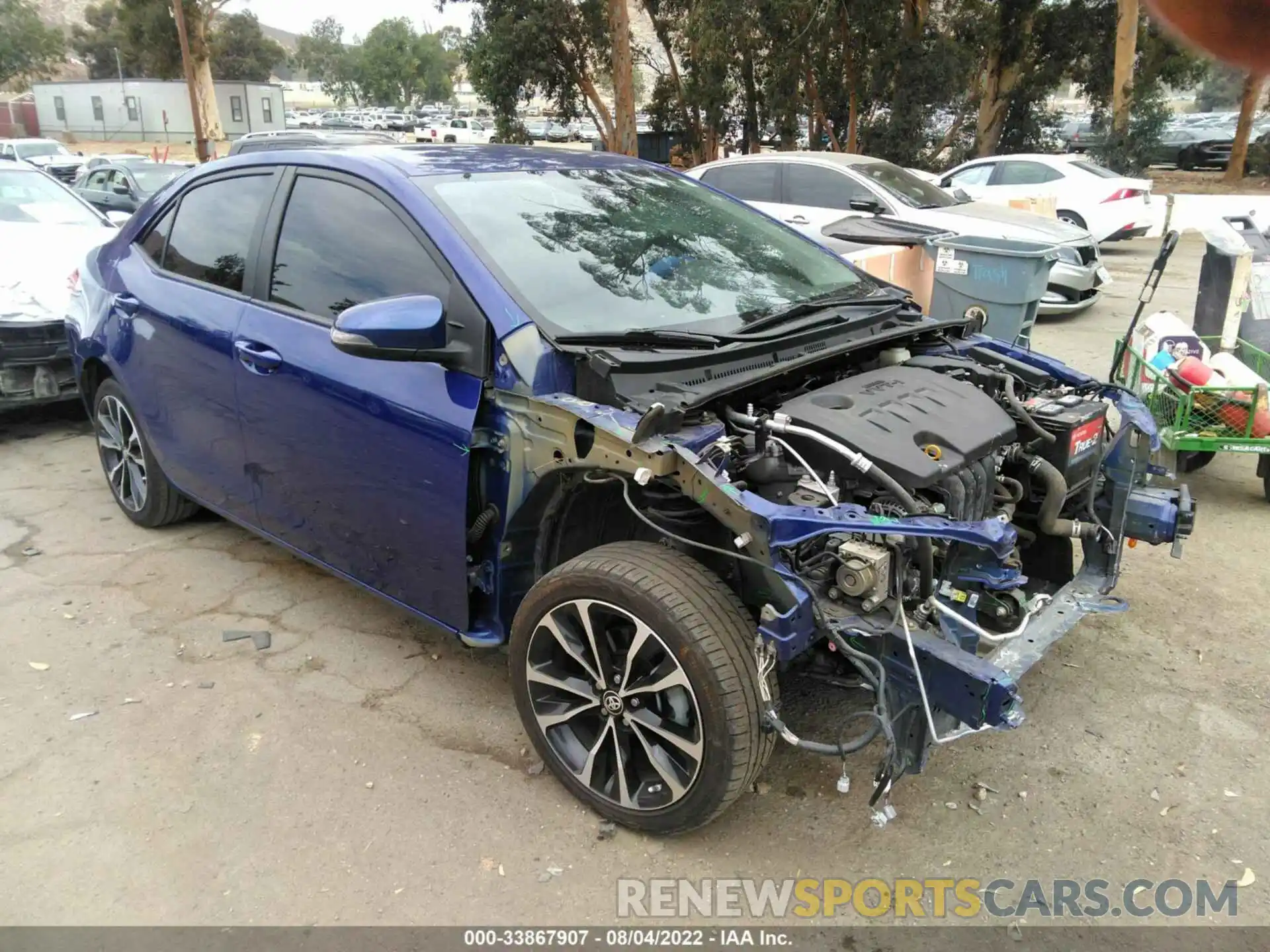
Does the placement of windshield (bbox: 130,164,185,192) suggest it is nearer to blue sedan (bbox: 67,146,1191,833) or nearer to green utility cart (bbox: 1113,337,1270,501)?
blue sedan (bbox: 67,146,1191,833)

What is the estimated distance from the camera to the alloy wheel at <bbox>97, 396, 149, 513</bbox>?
4.71 meters

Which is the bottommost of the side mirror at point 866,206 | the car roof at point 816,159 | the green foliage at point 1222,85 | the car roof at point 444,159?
the side mirror at point 866,206

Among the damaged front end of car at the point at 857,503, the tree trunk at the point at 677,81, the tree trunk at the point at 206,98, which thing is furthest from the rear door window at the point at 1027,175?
the tree trunk at the point at 206,98

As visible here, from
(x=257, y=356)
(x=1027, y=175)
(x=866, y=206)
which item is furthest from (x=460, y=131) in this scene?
(x=257, y=356)

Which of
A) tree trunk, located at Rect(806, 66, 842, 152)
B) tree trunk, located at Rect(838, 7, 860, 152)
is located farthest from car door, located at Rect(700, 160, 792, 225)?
tree trunk, located at Rect(806, 66, 842, 152)

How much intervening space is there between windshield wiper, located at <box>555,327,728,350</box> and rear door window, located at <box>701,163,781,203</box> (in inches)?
306

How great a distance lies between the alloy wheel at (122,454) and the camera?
15.4 feet

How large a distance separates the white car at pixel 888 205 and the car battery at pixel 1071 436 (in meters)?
6.13

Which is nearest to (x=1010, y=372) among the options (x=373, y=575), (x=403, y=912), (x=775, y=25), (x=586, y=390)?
(x=586, y=390)

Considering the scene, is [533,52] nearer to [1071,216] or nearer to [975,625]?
[1071,216]

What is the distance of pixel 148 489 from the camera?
4.67 metres

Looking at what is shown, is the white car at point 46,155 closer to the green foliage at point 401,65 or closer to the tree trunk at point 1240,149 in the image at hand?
the tree trunk at point 1240,149

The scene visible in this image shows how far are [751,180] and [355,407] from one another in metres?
8.22

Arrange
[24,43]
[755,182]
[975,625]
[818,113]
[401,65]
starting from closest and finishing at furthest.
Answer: [975,625] < [755,182] < [818,113] < [24,43] < [401,65]
